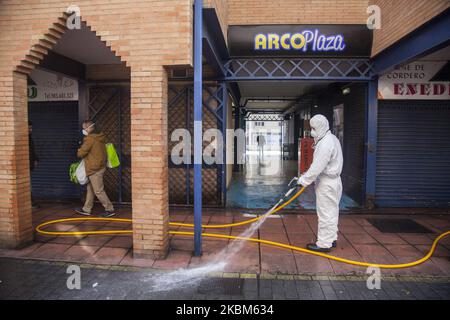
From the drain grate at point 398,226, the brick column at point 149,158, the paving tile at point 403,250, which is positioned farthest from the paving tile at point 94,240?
the drain grate at point 398,226

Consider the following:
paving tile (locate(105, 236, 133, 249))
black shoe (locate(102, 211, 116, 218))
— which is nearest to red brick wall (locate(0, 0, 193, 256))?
paving tile (locate(105, 236, 133, 249))

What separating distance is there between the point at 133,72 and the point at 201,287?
3004mm

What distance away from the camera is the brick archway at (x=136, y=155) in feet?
15.0

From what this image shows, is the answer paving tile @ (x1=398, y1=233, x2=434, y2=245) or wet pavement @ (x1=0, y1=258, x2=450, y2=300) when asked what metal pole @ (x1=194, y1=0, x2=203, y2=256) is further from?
paving tile @ (x1=398, y1=233, x2=434, y2=245)

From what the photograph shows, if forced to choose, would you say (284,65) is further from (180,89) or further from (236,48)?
(180,89)

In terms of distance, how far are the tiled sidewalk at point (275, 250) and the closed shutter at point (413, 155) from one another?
1.35 metres

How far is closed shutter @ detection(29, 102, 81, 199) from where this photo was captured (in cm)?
840

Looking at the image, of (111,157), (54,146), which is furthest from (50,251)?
(54,146)

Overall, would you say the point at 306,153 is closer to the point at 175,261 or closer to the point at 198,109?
the point at 198,109

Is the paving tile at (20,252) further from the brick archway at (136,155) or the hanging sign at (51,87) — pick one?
the hanging sign at (51,87)

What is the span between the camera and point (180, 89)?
7.84m

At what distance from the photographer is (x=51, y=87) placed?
823cm
